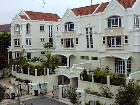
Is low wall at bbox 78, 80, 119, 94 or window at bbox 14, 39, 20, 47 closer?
low wall at bbox 78, 80, 119, 94

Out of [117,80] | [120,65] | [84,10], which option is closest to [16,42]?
[84,10]

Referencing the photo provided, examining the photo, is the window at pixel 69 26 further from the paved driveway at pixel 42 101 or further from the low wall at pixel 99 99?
the low wall at pixel 99 99

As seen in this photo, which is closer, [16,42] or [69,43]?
[69,43]

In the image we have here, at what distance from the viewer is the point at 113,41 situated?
35844mm

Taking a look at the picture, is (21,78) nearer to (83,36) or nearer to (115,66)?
(83,36)

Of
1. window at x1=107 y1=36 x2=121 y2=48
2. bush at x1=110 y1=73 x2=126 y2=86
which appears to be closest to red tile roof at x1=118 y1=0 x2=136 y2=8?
window at x1=107 y1=36 x2=121 y2=48

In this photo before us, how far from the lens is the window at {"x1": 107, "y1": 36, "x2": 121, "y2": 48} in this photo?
35219 millimetres

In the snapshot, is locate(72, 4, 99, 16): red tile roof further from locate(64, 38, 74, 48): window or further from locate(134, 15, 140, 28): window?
locate(134, 15, 140, 28): window

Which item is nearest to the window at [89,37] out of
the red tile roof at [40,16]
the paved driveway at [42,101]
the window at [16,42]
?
the paved driveway at [42,101]

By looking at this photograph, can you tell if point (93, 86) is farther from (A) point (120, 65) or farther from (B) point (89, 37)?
(B) point (89, 37)

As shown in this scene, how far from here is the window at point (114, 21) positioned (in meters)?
34.9

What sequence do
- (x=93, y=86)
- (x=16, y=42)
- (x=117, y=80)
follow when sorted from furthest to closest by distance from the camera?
(x=16, y=42) → (x=93, y=86) → (x=117, y=80)

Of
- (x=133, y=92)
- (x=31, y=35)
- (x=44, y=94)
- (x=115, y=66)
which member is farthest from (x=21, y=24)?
(x=133, y=92)

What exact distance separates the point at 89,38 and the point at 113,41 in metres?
4.56
